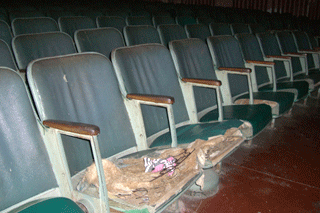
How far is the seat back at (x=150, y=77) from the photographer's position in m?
1.38

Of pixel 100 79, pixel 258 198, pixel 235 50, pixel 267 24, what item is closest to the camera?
pixel 100 79

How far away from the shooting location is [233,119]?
1549mm

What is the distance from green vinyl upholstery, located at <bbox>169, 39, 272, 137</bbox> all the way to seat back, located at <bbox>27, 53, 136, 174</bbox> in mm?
574

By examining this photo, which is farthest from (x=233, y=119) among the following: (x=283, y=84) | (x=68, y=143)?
(x=283, y=84)

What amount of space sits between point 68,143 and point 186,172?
471 mm

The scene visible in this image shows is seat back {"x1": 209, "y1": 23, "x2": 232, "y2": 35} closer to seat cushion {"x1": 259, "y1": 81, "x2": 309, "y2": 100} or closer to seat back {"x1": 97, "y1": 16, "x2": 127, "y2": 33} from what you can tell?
seat cushion {"x1": 259, "y1": 81, "x2": 309, "y2": 100}

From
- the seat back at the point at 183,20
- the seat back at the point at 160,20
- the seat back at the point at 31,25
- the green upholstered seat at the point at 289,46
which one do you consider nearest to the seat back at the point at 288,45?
the green upholstered seat at the point at 289,46

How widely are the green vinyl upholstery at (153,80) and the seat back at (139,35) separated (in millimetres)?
527

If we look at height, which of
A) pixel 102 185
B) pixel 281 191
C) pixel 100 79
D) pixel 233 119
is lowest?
pixel 281 191

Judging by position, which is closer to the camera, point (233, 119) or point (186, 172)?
point (186, 172)

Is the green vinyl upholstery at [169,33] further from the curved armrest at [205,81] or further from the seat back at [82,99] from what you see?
the seat back at [82,99]

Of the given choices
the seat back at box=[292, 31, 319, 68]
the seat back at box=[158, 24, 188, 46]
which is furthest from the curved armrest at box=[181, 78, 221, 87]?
the seat back at box=[292, 31, 319, 68]

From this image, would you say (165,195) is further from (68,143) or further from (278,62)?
(278,62)

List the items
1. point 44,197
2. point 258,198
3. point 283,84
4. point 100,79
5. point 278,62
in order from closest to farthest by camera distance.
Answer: point 44,197
point 100,79
point 258,198
point 283,84
point 278,62
